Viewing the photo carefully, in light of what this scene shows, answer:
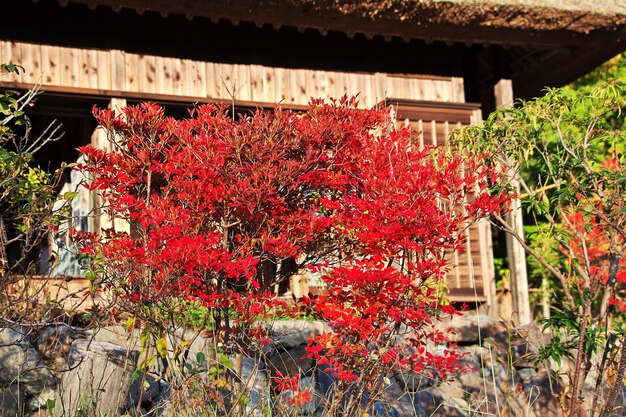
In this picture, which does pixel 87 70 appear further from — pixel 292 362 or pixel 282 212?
pixel 282 212

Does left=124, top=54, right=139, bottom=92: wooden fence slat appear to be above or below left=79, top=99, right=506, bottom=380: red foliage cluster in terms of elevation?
above

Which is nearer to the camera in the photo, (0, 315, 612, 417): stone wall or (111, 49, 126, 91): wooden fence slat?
(0, 315, 612, 417): stone wall

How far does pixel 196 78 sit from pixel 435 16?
2462 millimetres

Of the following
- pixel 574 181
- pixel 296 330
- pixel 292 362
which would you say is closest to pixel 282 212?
pixel 574 181

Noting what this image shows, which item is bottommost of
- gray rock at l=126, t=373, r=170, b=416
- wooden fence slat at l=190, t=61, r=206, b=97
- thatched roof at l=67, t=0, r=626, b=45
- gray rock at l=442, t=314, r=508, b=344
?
gray rock at l=126, t=373, r=170, b=416

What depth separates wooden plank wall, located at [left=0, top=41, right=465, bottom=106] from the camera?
27.9 feet

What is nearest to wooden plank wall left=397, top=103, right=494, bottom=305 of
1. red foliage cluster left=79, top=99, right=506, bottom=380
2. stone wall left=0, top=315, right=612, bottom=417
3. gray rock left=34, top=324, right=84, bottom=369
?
stone wall left=0, top=315, right=612, bottom=417

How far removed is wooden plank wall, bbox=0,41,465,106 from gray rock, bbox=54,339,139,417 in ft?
10.7

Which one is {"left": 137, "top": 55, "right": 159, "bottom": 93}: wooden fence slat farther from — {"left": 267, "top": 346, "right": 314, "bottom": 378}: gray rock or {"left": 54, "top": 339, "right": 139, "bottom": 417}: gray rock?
{"left": 54, "top": 339, "right": 139, "bottom": 417}: gray rock

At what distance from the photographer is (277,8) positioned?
27.4ft

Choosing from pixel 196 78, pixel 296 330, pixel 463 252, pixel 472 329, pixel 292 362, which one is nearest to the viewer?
pixel 292 362

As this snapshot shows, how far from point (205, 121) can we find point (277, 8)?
3.56 metres

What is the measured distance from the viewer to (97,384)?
5336 mm

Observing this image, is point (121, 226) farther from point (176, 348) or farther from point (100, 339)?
point (176, 348)
